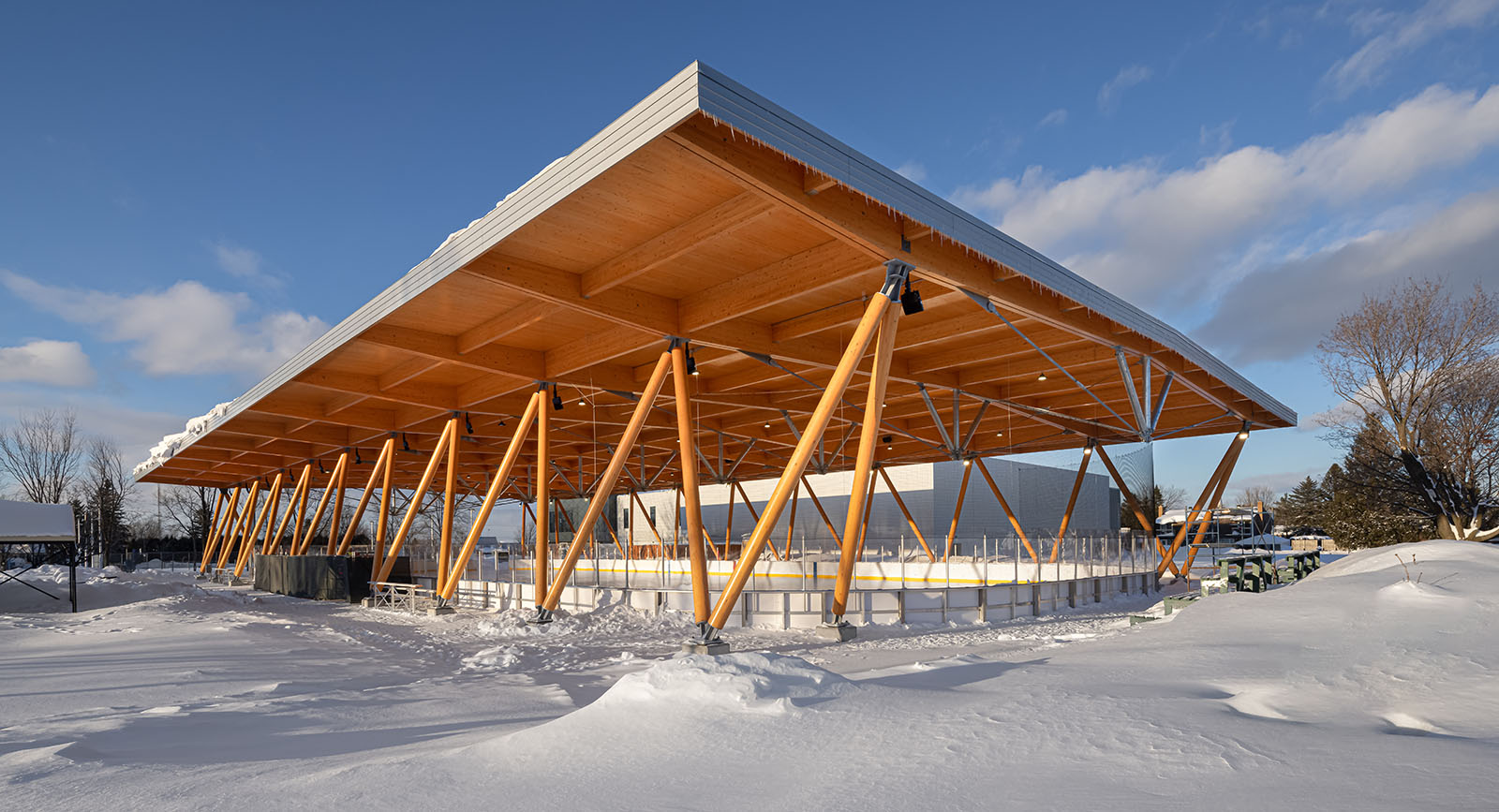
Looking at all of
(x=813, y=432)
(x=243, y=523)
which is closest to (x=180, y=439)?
(x=243, y=523)

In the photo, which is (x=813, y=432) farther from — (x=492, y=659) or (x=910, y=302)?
(x=492, y=659)

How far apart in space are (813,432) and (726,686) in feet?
24.6

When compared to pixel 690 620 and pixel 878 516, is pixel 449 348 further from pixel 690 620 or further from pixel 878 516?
pixel 878 516

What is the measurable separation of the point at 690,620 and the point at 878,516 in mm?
35603

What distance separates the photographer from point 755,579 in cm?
3634

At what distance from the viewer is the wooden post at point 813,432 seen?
1325cm

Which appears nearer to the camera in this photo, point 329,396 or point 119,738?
point 119,738

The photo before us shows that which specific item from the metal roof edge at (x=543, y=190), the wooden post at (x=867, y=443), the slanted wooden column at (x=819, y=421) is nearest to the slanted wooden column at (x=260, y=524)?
the metal roof edge at (x=543, y=190)

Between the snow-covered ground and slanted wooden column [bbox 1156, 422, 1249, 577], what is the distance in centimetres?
1721

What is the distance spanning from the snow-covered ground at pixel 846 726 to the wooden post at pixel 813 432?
7.68 ft

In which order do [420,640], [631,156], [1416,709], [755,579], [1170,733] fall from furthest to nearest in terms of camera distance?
[755,579], [420,640], [631,156], [1416,709], [1170,733]

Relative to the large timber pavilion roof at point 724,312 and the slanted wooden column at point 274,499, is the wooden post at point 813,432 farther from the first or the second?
the slanted wooden column at point 274,499

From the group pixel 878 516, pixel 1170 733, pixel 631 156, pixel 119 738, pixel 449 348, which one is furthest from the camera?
pixel 878 516

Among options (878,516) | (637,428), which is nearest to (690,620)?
(637,428)
